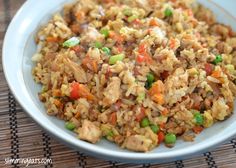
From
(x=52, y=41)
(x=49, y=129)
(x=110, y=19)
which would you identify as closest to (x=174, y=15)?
(x=110, y=19)

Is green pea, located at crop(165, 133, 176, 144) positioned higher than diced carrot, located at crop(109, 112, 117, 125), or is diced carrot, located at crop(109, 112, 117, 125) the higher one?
green pea, located at crop(165, 133, 176, 144)

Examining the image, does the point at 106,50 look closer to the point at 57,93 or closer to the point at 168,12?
the point at 57,93

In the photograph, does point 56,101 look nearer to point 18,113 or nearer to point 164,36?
point 18,113

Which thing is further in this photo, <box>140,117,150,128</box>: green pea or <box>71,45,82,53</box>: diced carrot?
<box>71,45,82,53</box>: diced carrot

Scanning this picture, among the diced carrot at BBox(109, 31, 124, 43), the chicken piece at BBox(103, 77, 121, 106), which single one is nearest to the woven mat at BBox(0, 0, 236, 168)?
the chicken piece at BBox(103, 77, 121, 106)

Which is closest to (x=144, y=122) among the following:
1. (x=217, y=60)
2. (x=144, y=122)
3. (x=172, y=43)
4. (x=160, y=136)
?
(x=144, y=122)

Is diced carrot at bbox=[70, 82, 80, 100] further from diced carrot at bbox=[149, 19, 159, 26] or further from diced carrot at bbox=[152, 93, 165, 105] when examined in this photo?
diced carrot at bbox=[149, 19, 159, 26]

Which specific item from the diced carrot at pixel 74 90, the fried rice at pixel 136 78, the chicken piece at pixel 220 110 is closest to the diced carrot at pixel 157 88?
the fried rice at pixel 136 78

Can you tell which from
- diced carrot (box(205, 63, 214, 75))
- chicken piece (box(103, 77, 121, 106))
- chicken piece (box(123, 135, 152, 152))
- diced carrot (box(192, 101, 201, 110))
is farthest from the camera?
diced carrot (box(205, 63, 214, 75))
